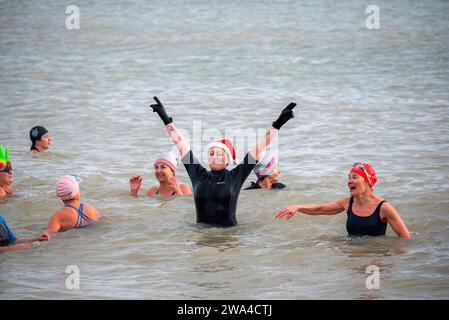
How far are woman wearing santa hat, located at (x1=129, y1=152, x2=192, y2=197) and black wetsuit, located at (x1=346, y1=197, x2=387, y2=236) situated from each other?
3.38m

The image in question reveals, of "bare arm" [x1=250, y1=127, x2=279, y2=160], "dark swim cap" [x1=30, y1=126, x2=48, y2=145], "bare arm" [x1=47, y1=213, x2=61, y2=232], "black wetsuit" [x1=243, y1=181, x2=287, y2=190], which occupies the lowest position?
"bare arm" [x1=47, y1=213, x2=61, y2=232]

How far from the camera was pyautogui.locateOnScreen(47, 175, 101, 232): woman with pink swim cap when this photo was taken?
10258mm

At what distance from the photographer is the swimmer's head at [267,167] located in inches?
498

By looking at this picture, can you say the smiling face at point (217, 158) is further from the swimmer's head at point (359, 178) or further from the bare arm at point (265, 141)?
the swimmer's head at point (359, 178)

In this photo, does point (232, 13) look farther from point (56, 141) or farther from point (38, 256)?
point (38, 256)

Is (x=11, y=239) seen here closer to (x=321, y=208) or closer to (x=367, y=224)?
(x=321, y=208)

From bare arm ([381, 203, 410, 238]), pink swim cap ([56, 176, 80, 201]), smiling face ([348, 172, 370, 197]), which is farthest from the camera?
pink swim cap ([56, 176, 80, 201])

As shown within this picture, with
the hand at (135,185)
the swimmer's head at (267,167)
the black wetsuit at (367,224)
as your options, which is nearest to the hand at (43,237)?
the hand at (135,185)

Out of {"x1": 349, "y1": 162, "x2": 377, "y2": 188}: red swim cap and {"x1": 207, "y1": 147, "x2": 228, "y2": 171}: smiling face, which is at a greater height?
{"x1": 207, "y1": 147, "x2": 228, "y2": 171}: smiling face

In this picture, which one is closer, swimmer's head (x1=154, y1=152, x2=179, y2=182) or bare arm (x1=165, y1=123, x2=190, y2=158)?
bare arm (x1=165, y1=123, x2=190, y2=158)

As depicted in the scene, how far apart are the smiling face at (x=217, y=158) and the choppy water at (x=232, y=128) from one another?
83 centimetres

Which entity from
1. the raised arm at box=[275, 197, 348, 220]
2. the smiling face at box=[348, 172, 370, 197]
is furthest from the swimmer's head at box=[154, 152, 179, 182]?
the smiling face at box=[348, 172, 370, 197]

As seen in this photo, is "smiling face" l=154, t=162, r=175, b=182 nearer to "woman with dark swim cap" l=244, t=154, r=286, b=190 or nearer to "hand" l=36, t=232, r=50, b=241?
"woman with dark swim cap" l=244, t=154, r=286, b=190
